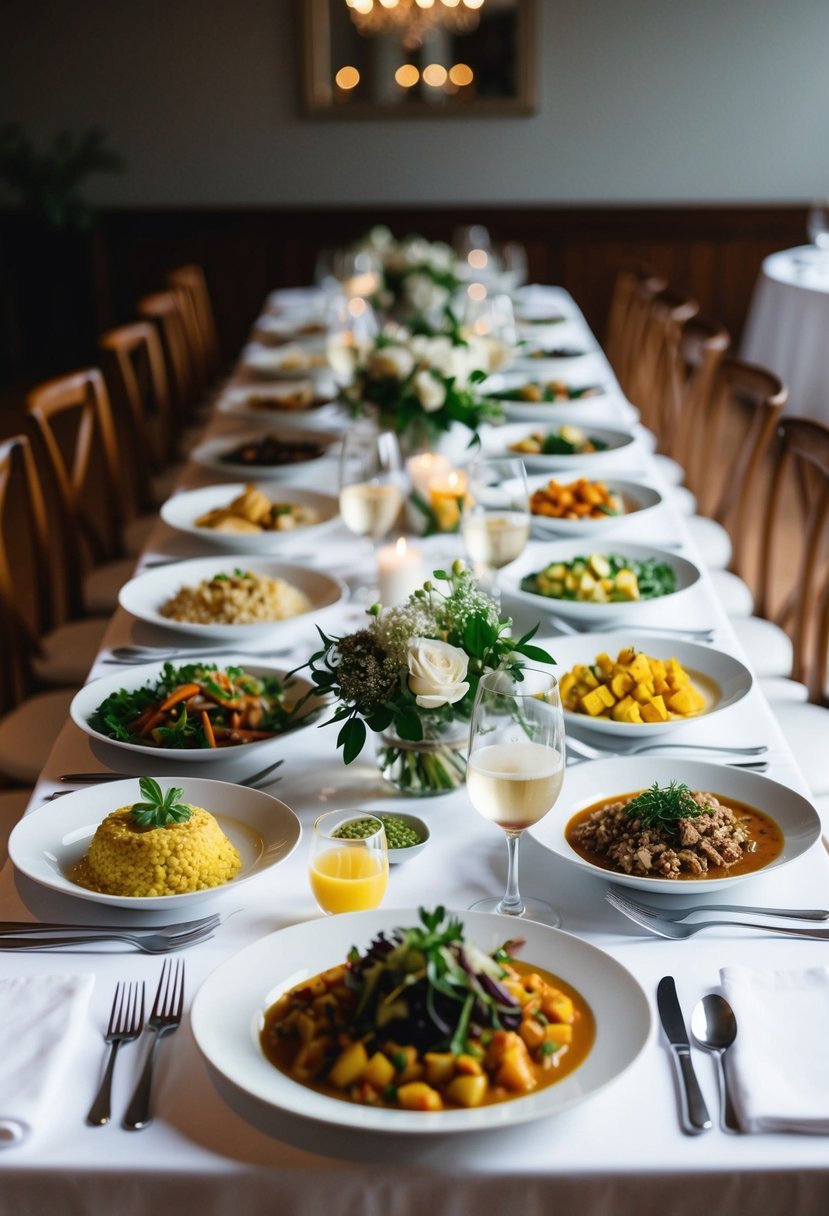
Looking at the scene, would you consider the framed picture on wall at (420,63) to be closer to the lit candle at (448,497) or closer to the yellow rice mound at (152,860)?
the lit candle at (448,497)

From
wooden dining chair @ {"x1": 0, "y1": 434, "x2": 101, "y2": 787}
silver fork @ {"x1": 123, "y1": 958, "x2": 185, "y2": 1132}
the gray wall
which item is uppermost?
the gray wall

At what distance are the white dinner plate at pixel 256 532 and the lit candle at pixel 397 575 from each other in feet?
1.45

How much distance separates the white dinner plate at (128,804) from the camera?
129cm

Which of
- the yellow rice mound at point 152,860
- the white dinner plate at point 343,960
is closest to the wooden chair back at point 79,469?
the yellow rice mound at point 152,860

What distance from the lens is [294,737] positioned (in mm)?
1731

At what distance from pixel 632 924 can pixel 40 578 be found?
6.46 ft

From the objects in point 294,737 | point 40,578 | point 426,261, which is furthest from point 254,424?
point 294,737

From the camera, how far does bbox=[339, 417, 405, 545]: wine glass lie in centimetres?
228

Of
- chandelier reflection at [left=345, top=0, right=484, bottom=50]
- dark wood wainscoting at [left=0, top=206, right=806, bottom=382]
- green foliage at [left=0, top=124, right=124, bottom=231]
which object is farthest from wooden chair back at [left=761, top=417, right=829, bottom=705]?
green foliage at [left=0, top=124, right=124, bottom=231]

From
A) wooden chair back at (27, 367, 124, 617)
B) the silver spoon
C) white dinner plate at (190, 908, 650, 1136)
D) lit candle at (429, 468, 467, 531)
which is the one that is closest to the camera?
white dinner plate at (190, 908, 650, 1136)

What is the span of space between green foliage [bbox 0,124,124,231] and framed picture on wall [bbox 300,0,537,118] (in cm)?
127

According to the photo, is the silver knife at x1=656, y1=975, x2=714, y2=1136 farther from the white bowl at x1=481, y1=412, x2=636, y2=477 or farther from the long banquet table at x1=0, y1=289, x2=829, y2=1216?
the white bowl at x1=481, y1=412, x2=636, y2=477

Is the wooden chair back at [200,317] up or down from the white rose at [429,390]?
down

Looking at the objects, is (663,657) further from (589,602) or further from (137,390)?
(137,390)
